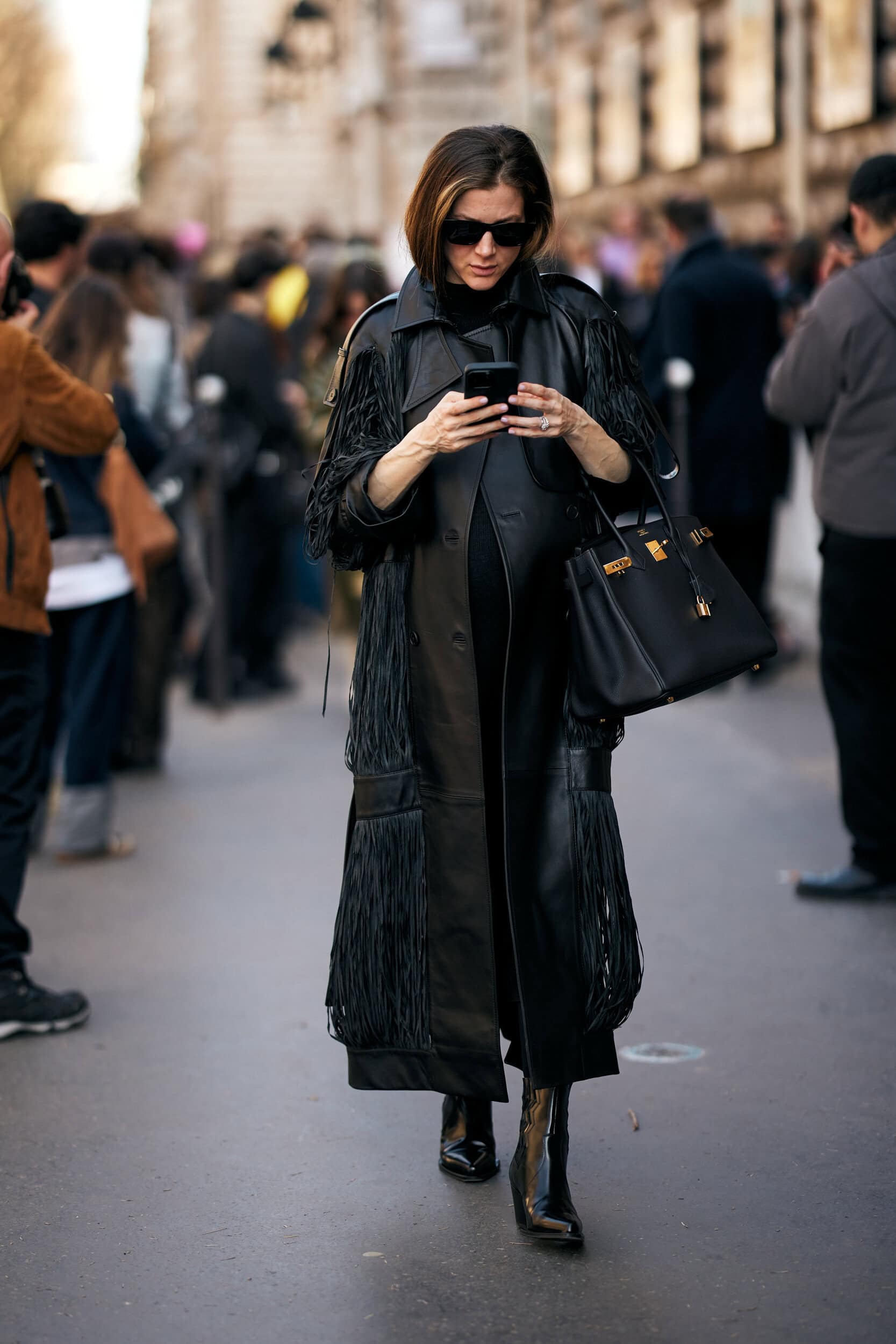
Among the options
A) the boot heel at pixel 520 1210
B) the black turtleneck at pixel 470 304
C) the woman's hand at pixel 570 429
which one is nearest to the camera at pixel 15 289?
the black turtleneck at pixel 470 304

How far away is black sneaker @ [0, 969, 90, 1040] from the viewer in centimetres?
513

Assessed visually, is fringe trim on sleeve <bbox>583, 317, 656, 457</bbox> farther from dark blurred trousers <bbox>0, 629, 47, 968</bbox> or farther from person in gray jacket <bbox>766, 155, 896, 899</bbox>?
person in gray jacket <bbox>766, 155, 896, 899</bbox>

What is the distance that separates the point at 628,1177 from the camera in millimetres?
4113

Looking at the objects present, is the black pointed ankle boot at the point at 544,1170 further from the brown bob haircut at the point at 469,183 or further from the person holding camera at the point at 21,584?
the person holding camera at the point at 21,584

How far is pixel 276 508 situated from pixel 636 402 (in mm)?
6982

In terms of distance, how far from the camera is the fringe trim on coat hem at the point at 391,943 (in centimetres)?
388

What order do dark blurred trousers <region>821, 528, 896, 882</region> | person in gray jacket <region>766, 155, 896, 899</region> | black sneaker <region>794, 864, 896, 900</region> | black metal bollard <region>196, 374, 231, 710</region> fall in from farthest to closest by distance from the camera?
1. black metal bollard <region>196, 374, 231, 710</region>
2. black sneaker <region>794, 864, 896, 900</region>
3. dark blurred trousers <region>821, 528, 896, 882</region>
4. person in gray jacket <region>766, 155, 896, 899</region>

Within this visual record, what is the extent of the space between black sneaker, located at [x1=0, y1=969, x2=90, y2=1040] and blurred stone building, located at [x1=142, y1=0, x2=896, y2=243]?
2464 mm

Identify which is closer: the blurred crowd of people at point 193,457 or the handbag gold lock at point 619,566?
the handbag gold lock at point 619,566

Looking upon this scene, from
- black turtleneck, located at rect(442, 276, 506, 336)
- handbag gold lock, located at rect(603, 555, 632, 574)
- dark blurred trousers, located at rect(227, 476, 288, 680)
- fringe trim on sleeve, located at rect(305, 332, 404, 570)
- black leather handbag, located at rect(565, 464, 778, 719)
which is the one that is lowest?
dark blurred trousers, located at rect(227, 476, 288, 680)

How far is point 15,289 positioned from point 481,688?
207 centimetres

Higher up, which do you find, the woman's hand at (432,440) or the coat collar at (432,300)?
the coat collar at (432,300)

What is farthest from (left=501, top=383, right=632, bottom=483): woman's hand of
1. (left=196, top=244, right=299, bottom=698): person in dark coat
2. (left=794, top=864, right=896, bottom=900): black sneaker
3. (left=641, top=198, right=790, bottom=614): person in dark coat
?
(left=196, top=244, right=299, bottom=698): person in dark coat

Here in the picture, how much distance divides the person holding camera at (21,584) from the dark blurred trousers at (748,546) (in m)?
5.11
